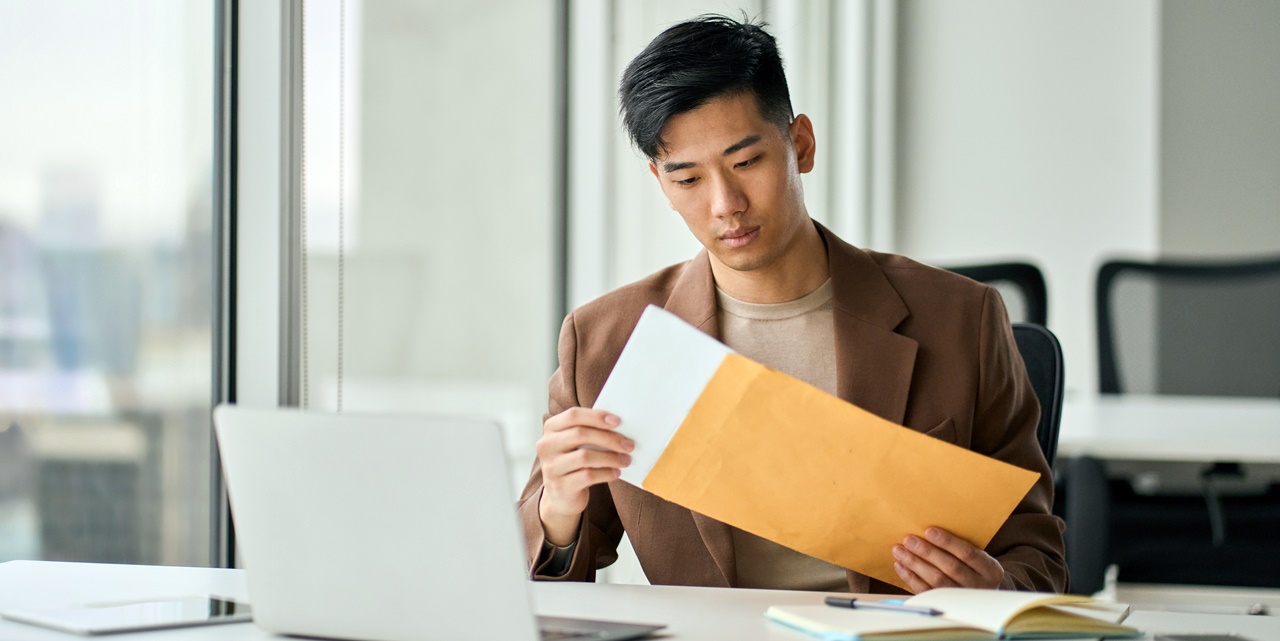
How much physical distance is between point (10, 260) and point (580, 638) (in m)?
0.85

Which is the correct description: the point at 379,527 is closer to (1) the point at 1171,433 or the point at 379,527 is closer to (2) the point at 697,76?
(2) the point at 697,76

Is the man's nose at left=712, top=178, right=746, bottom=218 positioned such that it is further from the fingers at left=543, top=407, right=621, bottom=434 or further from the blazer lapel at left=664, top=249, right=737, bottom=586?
the fingers at left=543, top=407, right=621, bottom=434

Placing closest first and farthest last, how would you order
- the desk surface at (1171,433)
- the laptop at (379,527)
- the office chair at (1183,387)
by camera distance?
the laptop at (379,527) < the desk surface at (1171,433) < the office chair at (1183,387)

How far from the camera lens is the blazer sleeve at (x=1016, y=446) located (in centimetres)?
116

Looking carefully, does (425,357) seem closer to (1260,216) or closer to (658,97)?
(658,97)

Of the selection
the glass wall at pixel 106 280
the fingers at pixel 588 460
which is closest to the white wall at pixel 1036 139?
the glass wall at pixel 106 280

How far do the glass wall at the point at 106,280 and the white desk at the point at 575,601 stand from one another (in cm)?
24

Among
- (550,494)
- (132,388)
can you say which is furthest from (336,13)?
(550,494)

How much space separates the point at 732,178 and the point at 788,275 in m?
0.18

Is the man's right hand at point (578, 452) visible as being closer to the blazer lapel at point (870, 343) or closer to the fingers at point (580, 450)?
the fingers at point (580, 450)

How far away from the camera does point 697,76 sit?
1.27 m

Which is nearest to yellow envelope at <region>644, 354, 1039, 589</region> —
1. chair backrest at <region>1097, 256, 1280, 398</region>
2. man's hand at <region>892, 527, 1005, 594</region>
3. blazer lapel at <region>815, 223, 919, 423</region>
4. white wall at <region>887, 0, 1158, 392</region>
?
man's hand at <region>892, 527, 1005, 594</region>

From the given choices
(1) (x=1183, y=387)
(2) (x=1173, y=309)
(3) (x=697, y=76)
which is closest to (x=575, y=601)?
(3) (x=697, y=76)

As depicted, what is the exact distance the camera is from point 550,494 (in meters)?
1.10
